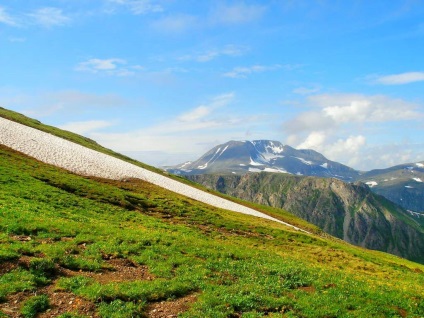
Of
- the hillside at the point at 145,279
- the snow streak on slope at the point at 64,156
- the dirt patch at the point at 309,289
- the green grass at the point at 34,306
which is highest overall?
the snow streak on slope at the point at 64,156

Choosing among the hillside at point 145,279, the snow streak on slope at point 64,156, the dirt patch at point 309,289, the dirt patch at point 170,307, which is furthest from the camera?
the snow streak on slope at point 64,156

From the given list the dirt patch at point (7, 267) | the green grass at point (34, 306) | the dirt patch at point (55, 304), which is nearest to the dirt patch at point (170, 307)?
the dirt patch at point (55, 304)

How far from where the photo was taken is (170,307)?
754 inches

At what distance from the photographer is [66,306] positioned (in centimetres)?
1802

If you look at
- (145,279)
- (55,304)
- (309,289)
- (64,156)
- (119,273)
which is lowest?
(55,304)

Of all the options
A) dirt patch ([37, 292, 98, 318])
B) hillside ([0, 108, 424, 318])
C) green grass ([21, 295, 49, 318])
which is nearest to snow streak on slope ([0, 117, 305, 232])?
hillside ([0, 108, 424, 318])

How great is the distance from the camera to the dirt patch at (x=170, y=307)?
60.0ft

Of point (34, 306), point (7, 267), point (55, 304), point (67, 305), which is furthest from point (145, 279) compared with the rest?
point (7, 267)

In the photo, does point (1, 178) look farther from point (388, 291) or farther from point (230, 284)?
point (388, 291)

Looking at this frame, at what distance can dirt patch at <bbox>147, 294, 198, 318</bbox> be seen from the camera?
1830cm

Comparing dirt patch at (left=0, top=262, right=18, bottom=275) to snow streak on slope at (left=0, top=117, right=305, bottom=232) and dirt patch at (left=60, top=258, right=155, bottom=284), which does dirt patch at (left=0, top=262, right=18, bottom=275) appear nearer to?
dirt patch at (left=60, top=258, right=155, bottom=284)

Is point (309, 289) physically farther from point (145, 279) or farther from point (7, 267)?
point (7, 267)

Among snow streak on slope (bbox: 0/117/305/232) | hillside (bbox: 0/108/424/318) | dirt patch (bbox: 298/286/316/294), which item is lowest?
hillside (bbox: 0/108/424/318)

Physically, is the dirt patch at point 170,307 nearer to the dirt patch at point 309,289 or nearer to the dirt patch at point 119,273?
the dirt patch at point 119,273
